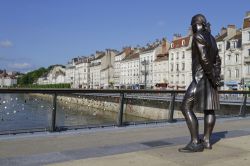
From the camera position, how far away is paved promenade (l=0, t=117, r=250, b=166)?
5.77 meters

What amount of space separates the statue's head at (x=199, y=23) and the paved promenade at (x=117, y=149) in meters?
2.07

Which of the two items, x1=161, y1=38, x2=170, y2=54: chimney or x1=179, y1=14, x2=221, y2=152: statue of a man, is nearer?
x1=179, y1=14, x2=221, y2=152: statue of a man

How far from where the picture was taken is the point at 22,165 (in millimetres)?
5508

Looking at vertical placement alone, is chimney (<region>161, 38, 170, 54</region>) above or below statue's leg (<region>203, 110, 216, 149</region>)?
above

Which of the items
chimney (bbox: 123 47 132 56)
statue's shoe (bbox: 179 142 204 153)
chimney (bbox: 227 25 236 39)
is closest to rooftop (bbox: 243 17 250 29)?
chimney (bbox: 227 25 236 39)

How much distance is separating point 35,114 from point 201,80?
13.7 feet

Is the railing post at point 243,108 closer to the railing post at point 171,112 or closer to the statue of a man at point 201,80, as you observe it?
the railing post at point 171,112

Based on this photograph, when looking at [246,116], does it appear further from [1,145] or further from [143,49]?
[143,49]

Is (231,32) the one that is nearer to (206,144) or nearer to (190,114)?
(206,144)

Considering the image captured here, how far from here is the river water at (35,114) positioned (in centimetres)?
866

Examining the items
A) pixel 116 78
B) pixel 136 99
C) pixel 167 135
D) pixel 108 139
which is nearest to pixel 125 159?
pixel 108 139

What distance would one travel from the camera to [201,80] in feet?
22.6

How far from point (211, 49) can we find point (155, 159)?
2216 millimetres

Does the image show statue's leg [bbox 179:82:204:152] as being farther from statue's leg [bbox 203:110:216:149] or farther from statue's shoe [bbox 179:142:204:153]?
statue's leg [bbox 203:110:216:149]
